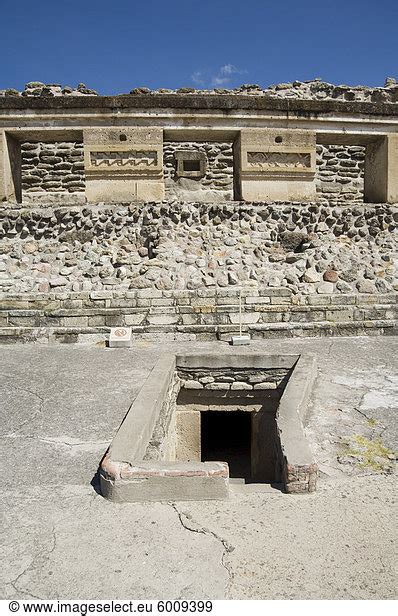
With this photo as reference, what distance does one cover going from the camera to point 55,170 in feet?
39.8

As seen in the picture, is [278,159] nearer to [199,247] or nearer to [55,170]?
[199,247]

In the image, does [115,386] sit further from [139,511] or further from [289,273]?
[289,273]

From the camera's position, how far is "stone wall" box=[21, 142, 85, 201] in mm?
12078

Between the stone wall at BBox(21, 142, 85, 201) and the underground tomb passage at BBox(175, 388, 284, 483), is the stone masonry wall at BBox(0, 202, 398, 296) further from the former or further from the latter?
the stone wall at BBox(21, 142, 85, 201)

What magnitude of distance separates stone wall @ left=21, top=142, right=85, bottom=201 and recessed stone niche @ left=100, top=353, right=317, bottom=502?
23.9 feet

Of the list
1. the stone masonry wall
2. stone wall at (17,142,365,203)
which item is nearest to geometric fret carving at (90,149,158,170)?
→ the stone masonry wall

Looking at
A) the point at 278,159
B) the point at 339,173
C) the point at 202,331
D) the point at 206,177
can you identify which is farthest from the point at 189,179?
the point at 202,331

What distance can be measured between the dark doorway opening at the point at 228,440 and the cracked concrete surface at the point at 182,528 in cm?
322

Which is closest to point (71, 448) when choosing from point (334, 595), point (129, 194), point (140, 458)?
point (140, 458)

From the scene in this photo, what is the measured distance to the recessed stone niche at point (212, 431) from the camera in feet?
8.95

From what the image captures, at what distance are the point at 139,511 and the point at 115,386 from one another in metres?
2.13

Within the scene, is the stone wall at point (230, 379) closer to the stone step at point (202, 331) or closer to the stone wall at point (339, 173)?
the stone step at point (202, 331)

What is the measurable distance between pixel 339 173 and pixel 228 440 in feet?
27.2

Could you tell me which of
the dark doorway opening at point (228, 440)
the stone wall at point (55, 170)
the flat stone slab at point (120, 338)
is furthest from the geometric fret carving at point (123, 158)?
the dark doorway opening at point (228, 440)
